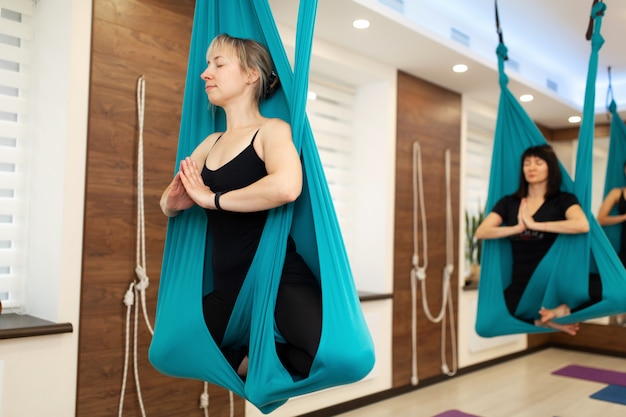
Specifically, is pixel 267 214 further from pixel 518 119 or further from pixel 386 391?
pixel 386 391

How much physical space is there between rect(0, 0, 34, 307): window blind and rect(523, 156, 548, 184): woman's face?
7.53ft

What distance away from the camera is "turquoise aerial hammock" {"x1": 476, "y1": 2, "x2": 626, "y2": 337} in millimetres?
2584

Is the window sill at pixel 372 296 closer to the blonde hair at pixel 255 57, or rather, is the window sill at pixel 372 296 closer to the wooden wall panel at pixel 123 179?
the wooden wall panel at pixel 123 179

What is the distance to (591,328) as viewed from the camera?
5527mm

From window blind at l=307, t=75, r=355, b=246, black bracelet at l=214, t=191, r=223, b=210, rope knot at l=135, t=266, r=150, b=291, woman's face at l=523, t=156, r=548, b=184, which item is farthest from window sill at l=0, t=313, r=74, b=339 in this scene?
woman's face at l=523, t=156, r=548, b=184

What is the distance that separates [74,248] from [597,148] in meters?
5.08

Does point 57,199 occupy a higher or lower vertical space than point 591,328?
higher

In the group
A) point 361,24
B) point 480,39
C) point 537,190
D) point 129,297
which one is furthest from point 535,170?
point 129,297

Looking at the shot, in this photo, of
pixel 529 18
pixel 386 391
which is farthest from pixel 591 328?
pixel 529 18

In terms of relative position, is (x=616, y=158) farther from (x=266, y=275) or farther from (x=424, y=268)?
(x=266, y=275)

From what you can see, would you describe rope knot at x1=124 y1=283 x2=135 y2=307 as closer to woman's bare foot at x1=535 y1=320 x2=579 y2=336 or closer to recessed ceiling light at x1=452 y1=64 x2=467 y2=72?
woman's bare foot at x1=535 y1=320 x2=579 y2=336

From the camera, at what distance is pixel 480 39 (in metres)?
4.15

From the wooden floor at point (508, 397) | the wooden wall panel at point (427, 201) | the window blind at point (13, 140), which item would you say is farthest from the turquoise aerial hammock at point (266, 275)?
the wooden wall panel at point (427, 201)

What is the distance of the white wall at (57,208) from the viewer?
7.28 feet
